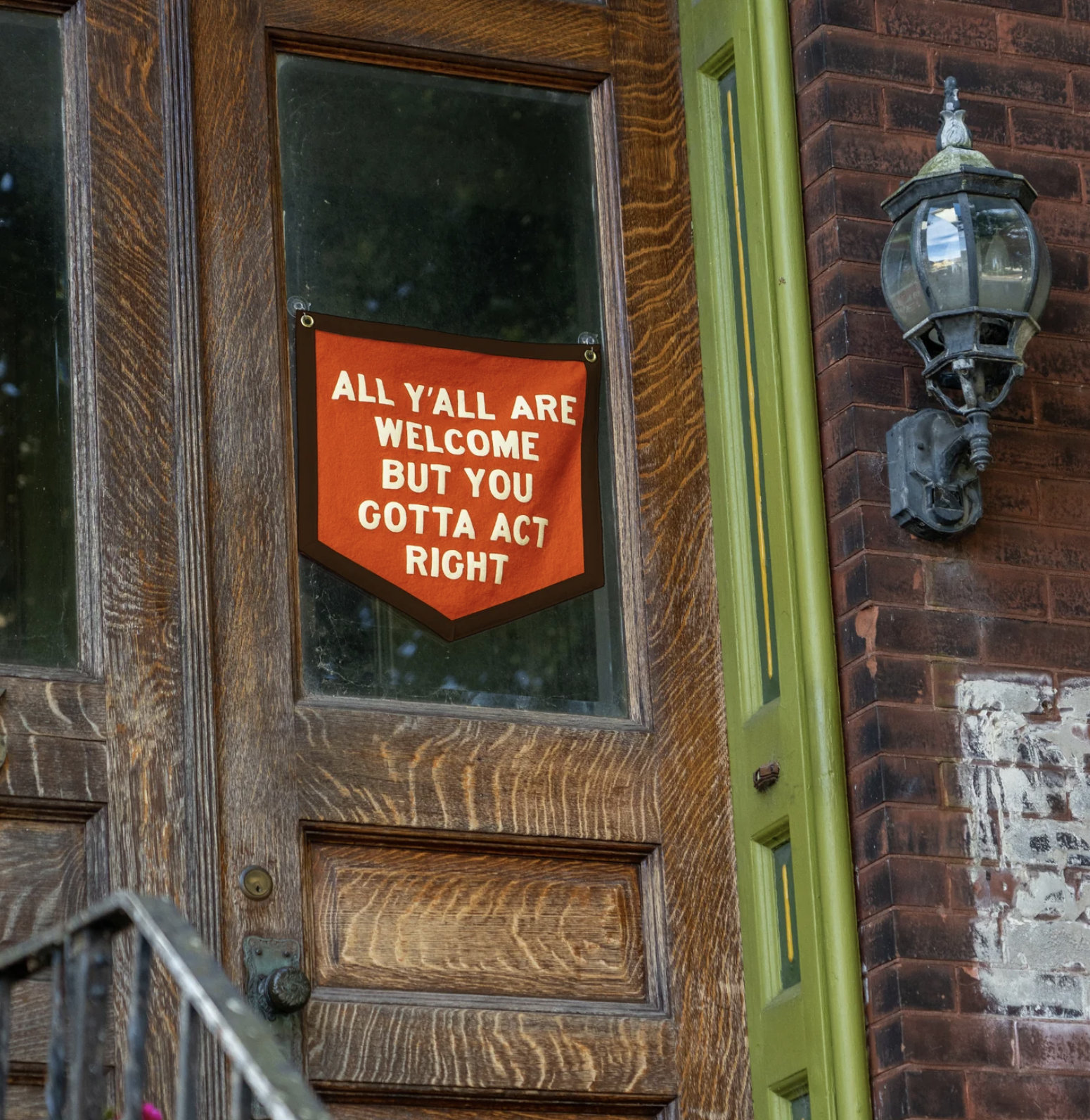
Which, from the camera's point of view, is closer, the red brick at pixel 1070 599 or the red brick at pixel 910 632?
the red brick at pixel 910 632

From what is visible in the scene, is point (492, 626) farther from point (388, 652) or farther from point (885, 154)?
point (885, 154)

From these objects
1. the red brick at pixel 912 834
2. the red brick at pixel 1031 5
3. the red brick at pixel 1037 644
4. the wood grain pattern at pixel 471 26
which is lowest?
the red brick at pixel 912 834

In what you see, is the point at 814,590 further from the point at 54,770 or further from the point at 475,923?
the point at 54,770

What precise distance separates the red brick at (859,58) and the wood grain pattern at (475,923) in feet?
5.11

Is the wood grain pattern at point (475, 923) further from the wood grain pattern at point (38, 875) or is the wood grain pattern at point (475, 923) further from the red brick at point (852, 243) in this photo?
the red brick at point (852, 243)

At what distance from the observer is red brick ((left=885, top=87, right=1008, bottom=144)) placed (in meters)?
4.30


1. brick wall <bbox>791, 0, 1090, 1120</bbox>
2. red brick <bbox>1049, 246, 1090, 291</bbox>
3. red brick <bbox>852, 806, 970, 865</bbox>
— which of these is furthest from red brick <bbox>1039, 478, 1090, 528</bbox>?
red brick <bbox>852, 806, 970, 865</bbox>

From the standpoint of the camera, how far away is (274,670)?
4.07m

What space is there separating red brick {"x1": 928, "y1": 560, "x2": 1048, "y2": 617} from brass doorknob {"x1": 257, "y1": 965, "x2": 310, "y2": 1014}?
128 cm

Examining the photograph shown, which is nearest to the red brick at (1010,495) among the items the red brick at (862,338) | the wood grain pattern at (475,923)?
the red brick at (862,338)

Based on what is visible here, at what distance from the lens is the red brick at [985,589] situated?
4051mm

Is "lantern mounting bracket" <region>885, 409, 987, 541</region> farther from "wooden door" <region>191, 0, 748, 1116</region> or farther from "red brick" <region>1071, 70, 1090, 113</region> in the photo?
"red brick" <region>1071, 70, 1090, 113</region>

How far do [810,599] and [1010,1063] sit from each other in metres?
0.87

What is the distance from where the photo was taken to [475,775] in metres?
4.14
